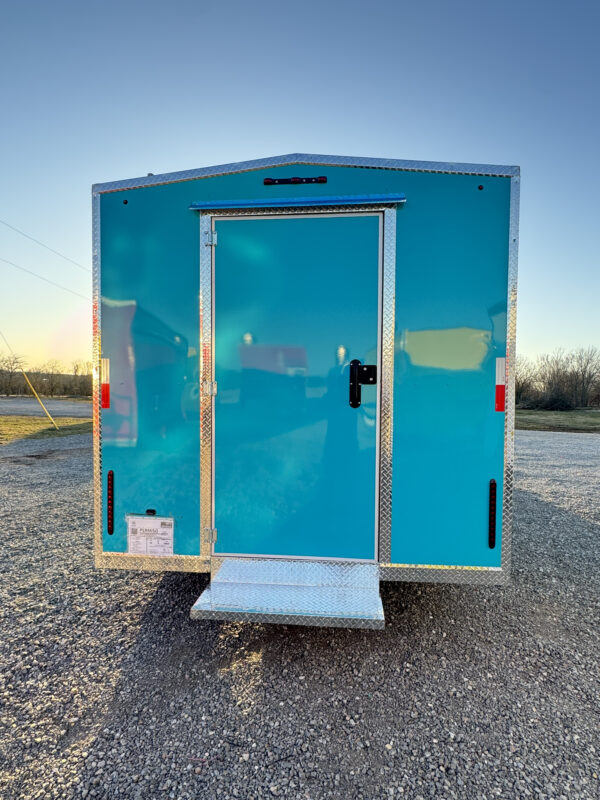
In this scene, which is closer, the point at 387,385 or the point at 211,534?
the point at 387,385

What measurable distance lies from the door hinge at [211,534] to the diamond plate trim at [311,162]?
219 cm

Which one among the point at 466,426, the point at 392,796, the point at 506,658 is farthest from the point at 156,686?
the point at 466,426

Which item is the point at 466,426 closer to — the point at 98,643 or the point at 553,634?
the point at 553,634

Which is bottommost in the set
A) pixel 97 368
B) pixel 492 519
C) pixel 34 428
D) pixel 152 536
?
pixel 34 428

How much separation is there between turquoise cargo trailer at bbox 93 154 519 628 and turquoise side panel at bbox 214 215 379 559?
0.01m

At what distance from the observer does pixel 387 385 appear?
246 cm

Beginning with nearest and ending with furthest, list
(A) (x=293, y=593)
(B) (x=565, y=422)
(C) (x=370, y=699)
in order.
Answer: (C) (x=370, y=699) < (A) (x=293, y=593) < (B) (x=565, y=422)

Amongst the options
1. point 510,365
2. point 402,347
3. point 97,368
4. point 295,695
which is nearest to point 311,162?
point 402,347

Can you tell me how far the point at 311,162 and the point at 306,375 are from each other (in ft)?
4.17

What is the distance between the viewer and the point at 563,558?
4035mm

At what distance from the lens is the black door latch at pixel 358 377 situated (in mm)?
2486

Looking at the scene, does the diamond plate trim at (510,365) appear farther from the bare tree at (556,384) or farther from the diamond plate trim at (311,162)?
the bare tree at (556,384)

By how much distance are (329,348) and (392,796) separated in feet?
6.84

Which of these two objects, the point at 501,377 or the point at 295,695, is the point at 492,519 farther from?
the point at 295,695
